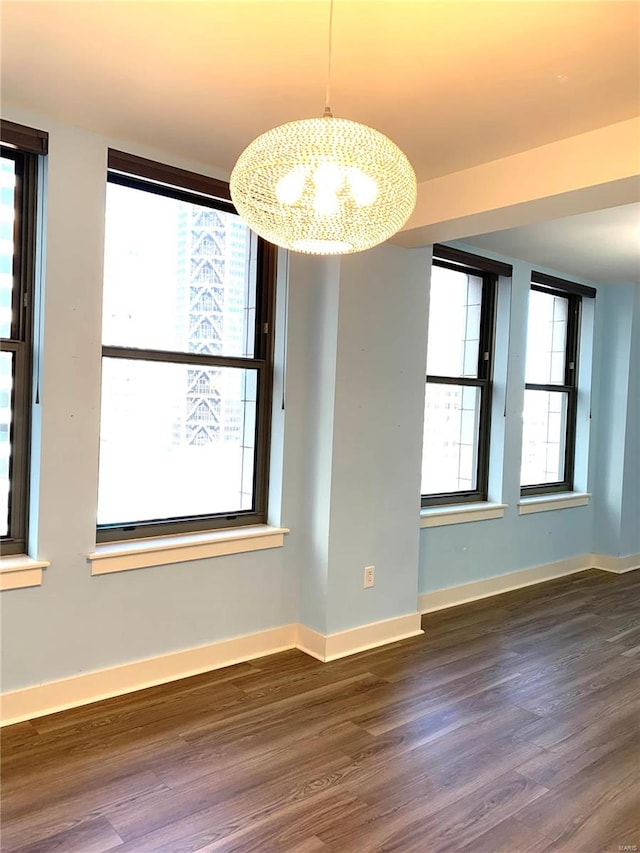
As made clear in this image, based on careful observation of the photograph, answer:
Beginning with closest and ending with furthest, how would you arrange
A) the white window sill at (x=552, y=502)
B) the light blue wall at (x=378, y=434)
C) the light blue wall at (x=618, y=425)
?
the light blue wall at (x=378, y=434) → the white window sill at (x=552, y=502) → the light blue wall at (x=618, y=425)

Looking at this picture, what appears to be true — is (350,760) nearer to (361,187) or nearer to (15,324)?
(361,187)

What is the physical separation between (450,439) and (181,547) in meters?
2.23

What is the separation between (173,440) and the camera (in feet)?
10.3

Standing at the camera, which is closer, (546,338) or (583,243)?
(583,243)

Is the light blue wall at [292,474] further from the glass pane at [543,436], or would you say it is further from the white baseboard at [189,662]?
the glass pane at [543,436]

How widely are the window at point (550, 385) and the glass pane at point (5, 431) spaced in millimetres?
3670

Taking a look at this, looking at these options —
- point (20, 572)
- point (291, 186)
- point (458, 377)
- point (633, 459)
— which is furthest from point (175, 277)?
point (633, 459)

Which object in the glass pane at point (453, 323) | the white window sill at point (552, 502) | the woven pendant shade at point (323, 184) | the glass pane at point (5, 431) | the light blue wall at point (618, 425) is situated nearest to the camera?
the woven pendant shade at point (323, 184)

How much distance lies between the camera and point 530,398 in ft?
16.8

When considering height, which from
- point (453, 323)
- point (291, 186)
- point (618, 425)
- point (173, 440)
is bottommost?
point (173, 440)

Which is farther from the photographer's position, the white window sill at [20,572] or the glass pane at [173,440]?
the glass pane at [173,440]

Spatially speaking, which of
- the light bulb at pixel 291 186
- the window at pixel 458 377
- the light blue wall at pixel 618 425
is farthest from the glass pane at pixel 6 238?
the light blue wall at pixel 618 425

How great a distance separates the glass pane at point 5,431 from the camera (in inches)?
103

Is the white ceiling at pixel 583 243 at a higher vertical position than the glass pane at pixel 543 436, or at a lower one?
higher
